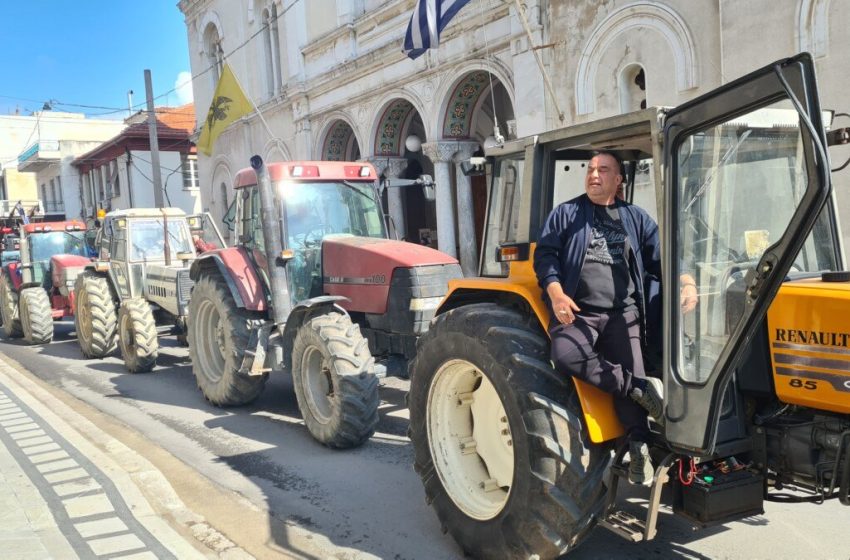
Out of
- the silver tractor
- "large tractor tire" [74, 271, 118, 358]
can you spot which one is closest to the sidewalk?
the silver tractor

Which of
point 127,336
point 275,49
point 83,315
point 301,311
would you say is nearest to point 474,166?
point 301,311

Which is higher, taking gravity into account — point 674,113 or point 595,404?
point 674,113

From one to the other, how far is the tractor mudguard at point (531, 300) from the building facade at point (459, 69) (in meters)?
3.83

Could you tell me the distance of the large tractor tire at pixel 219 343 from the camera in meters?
6.84

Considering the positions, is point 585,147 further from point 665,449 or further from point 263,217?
point 263,217

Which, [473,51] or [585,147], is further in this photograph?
[473,51]

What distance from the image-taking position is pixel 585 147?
3.60 metres

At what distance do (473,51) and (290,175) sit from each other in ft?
23.3

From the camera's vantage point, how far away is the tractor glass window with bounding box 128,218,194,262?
10.9m

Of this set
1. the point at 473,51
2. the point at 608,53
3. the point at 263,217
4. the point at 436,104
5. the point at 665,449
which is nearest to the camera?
the point at 665,449

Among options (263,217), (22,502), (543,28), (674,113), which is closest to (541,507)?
(674,113)

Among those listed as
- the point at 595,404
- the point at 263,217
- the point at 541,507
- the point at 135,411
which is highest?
the point at 263,217

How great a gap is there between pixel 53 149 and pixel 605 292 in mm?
41646

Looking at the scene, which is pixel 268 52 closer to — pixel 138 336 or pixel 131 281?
pixel 131 281
